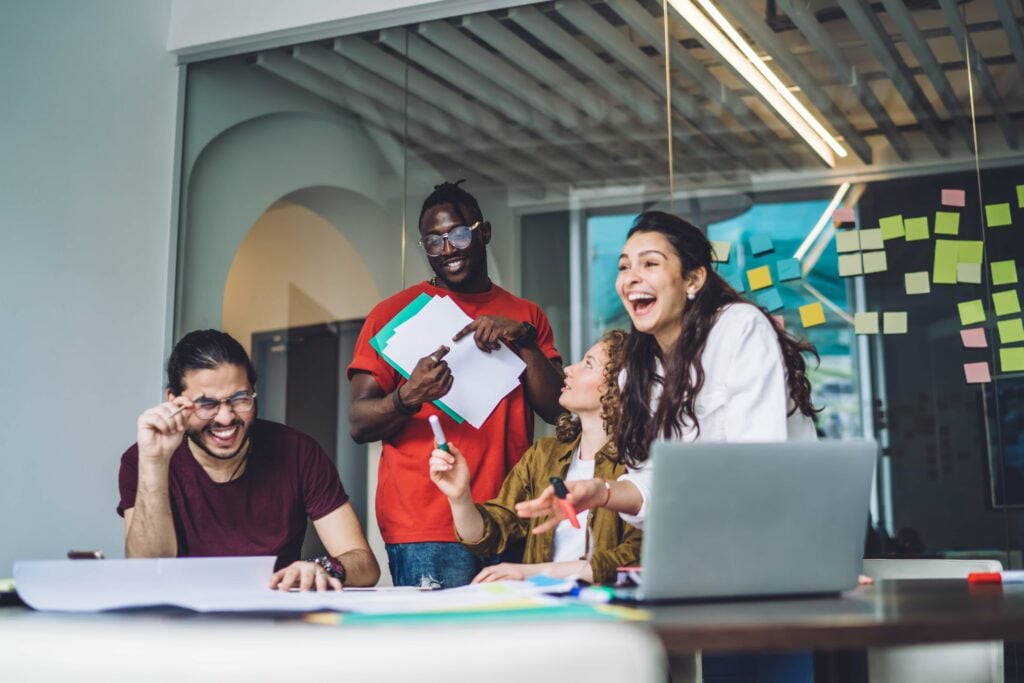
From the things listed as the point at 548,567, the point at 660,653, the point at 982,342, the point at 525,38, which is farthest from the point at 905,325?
the point at 660,653

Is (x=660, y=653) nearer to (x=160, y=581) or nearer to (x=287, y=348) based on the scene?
(x=160, y=581)

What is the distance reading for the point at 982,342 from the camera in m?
3.55

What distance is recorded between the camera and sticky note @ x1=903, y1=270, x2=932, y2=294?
366cm

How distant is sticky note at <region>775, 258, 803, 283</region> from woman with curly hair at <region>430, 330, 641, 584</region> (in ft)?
4.87

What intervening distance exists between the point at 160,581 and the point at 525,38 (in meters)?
3.21

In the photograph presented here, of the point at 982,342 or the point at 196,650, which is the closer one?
the point at 196,650

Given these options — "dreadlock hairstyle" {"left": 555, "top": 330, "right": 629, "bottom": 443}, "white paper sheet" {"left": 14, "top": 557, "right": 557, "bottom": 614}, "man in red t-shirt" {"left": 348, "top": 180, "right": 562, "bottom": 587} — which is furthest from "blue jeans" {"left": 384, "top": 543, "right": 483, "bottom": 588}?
"white paper sheet" {"left": 14, "top": 557, "right": 557, "bottom": 614}

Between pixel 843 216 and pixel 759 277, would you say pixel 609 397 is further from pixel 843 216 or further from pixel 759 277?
pixel 843 216

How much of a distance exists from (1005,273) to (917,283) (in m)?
0.28

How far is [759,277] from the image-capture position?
3.83 meters

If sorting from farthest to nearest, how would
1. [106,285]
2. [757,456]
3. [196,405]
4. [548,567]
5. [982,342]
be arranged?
[106,285]
[982,342]
[196,405]
[548,567]
[757,456]

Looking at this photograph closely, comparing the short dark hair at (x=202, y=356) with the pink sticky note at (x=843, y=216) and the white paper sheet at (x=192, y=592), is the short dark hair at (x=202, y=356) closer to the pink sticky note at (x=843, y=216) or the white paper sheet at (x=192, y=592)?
the white paper sheet at (x=192, y=592)

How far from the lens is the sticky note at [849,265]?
3727 mm

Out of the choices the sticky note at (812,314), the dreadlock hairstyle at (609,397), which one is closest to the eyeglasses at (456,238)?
the dreadlock hairstyle at (609,397)
